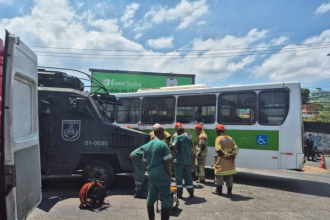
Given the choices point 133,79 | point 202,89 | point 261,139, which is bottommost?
point 261,139

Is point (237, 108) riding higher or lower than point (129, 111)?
higher

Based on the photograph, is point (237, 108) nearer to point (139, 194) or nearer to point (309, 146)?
point (139, 194)

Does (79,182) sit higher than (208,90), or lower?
lower

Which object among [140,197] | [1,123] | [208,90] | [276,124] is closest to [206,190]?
[140,197]

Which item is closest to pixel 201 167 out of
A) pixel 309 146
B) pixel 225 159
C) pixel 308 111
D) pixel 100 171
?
pixel 225 159

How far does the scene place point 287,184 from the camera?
7.95 m

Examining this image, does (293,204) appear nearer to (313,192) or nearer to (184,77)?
(313,192)

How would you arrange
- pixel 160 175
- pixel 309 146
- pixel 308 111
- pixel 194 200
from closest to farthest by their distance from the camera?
pixel 160 175, pixel 194 200, pixel 309 146, pixel 308 111

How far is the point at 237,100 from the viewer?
805 cm

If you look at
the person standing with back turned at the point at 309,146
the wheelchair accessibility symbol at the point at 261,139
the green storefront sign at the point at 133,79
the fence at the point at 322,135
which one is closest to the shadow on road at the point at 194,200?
the wheelchair accessibility symbol at the point at 261,139

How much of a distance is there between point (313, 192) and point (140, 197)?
477 centimetres

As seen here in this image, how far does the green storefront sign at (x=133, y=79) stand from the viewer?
63.2 ft

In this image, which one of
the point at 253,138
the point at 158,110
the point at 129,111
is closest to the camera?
the point at 253,138

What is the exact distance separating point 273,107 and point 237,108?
106cm
